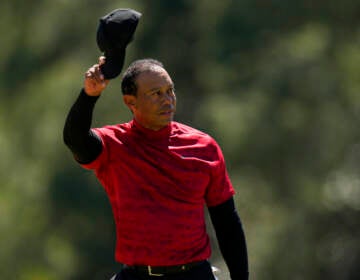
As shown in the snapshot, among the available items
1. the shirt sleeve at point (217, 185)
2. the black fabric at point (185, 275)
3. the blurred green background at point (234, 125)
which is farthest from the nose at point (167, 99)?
the blurred green background at point (234, 125)

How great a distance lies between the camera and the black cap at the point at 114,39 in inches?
164

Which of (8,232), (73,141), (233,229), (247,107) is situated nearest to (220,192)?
(233,229)

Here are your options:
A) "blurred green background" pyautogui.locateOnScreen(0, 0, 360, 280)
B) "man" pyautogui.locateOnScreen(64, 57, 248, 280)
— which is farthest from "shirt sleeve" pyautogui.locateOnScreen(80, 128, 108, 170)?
"blurred green background" pyautogui.locateOnScreen(0, 0, 360, 280)

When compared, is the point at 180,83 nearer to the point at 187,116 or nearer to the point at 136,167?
the point at 187,116

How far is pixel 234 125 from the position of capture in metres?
9.98

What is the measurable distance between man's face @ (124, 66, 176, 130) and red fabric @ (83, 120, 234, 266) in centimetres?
6

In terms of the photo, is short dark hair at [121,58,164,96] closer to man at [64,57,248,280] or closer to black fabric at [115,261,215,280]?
man at [64,57,248,280]

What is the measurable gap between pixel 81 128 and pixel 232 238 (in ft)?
2.83

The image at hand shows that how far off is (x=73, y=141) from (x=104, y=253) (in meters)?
6.56

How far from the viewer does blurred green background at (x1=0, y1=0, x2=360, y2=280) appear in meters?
10.2

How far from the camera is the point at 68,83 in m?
10.2

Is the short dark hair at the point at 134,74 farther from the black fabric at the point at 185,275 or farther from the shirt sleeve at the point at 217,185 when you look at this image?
the black fabric at the point at 185,275

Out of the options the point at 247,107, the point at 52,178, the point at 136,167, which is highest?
the point at 136,167

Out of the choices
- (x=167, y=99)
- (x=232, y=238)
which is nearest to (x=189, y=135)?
(x=167, y=99)
